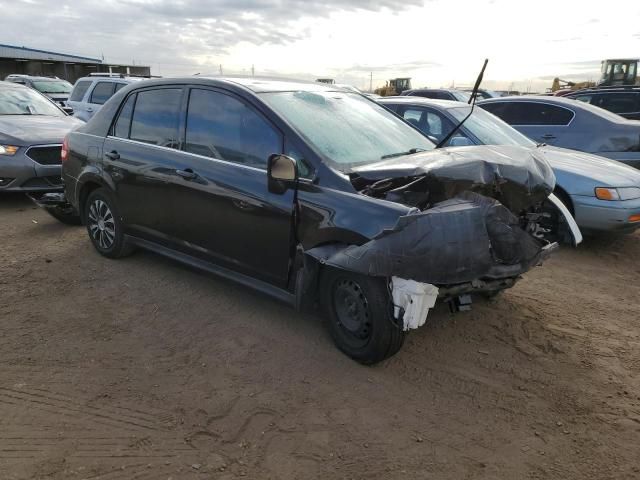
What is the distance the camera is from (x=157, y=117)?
15.1 feet

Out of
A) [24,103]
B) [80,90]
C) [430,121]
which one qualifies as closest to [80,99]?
[80,90]

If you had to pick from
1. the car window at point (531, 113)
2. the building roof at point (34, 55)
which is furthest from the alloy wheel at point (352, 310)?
the building roof at point (34, 55)

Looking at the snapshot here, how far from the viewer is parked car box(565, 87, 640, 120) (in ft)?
36.3

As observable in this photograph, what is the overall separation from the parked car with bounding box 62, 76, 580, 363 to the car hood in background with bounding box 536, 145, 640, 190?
2437 millimetres

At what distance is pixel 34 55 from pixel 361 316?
55.4 metres

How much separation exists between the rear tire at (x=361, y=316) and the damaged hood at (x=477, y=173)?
0.68 m

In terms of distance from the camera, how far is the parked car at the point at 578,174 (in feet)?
18.9

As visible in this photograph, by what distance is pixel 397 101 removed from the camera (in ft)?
24.3

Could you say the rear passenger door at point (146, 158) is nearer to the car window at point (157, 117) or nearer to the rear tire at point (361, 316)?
the car window at point (157, 117)

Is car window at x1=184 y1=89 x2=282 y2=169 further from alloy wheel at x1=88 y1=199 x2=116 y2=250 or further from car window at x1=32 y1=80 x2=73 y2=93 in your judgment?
car window at x1=32 y1=80 x2=73 y2=93

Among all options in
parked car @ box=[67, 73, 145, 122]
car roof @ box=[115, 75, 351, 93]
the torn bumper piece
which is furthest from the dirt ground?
parked car @ box=[67, 73, 145, 122]

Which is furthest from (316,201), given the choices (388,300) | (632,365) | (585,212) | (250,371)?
(585,212)

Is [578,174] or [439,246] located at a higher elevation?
[578,174]

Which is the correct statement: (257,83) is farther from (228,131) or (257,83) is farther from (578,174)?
(578,174)
